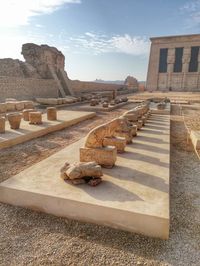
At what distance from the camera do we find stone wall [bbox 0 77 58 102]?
15094 mm

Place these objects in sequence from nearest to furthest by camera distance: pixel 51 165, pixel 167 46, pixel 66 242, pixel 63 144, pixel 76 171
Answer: pixel 66 242, pixel 76 171, pixel 51 165, pixel 63 144, pixel 167 46

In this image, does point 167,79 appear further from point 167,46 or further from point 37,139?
point 37,139

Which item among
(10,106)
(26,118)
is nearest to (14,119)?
(26,118)

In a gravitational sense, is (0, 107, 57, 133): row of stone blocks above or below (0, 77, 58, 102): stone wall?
below

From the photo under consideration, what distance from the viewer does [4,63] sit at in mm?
18828

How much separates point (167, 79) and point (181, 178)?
4512 cm

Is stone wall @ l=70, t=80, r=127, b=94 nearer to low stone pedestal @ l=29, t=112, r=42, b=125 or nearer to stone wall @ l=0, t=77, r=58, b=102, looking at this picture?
stone wall @ l=0, t=77, r=58, b=102

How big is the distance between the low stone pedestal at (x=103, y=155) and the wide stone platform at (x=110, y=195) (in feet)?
0.53

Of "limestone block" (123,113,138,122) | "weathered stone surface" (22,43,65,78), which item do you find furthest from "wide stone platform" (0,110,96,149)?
"weathered stone surface" (22,43,65,78)

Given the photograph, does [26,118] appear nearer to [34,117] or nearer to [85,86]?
[34,117]

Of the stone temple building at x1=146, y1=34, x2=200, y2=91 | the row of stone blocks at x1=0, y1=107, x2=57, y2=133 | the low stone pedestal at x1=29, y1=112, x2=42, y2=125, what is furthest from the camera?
the stone temple building at x1=146, y1=34, x2=200, y2=91

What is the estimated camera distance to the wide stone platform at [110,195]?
9.29 ft

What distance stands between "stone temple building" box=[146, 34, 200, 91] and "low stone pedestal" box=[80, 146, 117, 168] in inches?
1737

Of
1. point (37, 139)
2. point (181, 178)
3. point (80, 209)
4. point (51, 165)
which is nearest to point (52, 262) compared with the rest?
point (80, 209)
